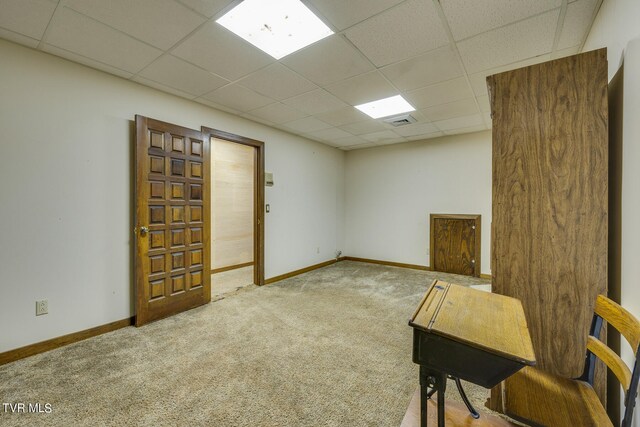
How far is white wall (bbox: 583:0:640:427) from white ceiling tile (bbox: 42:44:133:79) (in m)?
3.62

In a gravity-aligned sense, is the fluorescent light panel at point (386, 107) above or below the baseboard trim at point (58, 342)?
above

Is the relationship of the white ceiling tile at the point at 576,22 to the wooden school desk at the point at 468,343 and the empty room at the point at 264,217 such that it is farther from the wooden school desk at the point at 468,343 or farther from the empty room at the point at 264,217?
the wooden school desk at the point at 468,343

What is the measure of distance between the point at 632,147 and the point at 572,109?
0.33m

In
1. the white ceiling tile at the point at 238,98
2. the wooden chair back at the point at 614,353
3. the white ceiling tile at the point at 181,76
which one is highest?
the white ceiling tile at the point at 238,98

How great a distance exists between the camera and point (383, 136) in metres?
5.02

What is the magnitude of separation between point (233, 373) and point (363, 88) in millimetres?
2936

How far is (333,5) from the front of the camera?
1787 millimetres

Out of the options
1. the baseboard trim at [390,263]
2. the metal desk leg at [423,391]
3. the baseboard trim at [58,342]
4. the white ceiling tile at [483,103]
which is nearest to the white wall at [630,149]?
the metal desk leg at [423,391]

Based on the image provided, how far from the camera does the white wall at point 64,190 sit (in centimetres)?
224

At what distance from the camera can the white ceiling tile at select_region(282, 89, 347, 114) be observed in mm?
3200

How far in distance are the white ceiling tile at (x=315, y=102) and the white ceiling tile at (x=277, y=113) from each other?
0.13 metres

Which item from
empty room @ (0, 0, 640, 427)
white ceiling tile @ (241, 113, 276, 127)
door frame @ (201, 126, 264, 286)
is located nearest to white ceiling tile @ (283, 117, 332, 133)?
empty room @ (0, 0, 640, 427)

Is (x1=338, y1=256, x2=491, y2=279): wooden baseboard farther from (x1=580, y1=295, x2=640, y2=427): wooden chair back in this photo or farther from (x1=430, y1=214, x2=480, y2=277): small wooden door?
(x1=580, y1=295, x2=640, y2=427): wooden chair back

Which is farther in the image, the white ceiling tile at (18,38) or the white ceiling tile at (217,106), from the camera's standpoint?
the white ceiling tile at (217,106)
